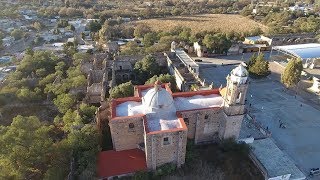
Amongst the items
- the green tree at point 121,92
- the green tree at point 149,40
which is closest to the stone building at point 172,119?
the green tree at point 121,92

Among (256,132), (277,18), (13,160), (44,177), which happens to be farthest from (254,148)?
(277,18)

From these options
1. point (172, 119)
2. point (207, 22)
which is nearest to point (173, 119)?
point (172, 119)

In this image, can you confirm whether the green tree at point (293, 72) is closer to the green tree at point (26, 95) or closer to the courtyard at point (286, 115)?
the courtyard at point (286, 115)

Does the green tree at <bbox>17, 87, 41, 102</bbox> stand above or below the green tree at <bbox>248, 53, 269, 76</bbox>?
below

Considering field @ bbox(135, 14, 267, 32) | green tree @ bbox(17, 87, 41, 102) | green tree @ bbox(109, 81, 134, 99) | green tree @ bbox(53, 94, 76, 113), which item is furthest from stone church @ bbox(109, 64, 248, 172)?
field @ bbox(135, 14, 267, 32)

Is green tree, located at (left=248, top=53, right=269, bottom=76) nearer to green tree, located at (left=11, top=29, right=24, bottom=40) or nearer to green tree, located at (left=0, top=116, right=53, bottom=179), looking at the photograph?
green tree, located at (left=0, top=116, right=53, bottom=179)

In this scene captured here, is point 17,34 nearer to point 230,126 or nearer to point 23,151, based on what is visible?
point 23,151
